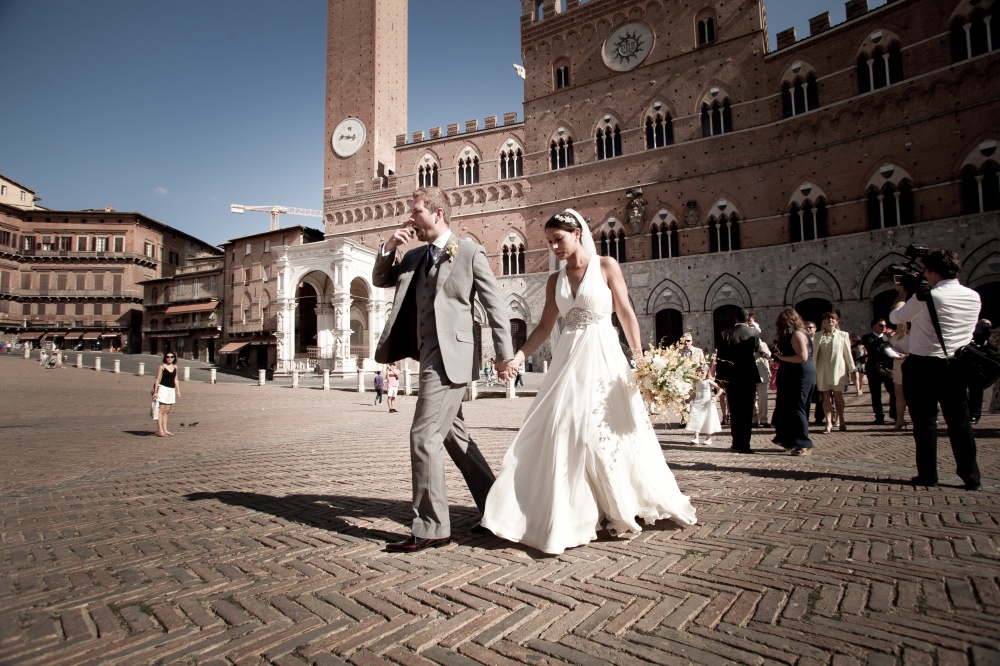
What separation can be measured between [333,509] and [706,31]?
2909 cm

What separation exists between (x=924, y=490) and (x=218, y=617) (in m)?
5.10

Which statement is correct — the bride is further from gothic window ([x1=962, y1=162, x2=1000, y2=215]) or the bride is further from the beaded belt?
gothic window ([x1=962, y1=162, x2=1000, y2=215])

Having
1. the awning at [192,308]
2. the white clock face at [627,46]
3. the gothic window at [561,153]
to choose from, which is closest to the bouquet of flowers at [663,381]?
the gothic window at [561,153]

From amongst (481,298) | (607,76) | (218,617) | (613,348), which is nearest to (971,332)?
(613,348)

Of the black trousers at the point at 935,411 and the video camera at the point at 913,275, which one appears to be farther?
the video camera at the point at 913,275

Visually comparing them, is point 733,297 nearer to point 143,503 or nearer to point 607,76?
point 607,76

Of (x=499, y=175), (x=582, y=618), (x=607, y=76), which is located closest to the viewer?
(x=582, y=618)

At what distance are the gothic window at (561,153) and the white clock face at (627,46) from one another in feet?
14.5

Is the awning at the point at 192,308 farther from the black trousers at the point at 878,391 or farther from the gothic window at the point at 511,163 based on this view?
the black trousers at the point at 878,391

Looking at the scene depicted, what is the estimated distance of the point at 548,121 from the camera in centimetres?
2908

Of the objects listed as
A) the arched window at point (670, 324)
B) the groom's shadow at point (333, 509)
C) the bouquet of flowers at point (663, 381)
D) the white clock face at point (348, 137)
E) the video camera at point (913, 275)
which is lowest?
the groom's shadow at point (333, 509)

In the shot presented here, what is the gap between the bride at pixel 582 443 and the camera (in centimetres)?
307

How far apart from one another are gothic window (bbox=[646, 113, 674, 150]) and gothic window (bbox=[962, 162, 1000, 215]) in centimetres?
1171

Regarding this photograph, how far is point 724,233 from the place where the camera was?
956 inches
